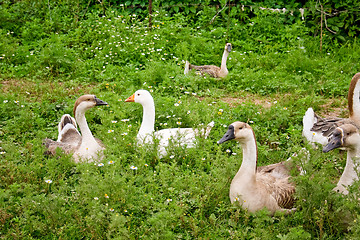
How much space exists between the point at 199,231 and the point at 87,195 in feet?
3.94

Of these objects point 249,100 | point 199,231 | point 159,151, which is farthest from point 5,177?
point 249,100

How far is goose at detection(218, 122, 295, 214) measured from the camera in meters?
4.45

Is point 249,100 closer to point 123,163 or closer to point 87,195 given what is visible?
point 123,163

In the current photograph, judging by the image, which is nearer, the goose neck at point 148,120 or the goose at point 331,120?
the goose neck at point 148,120

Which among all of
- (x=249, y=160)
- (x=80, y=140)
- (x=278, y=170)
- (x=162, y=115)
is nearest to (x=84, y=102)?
(x=80, y=140)

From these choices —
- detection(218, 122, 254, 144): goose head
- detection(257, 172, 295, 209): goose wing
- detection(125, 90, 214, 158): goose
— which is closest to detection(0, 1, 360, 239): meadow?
detection(125, 90, 214, 158): goose

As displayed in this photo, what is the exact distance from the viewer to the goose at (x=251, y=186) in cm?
445

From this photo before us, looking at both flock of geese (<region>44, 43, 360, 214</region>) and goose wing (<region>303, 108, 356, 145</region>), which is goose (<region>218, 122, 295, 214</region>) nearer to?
flock of geese (<region>44, 43, 360, 214</region>)

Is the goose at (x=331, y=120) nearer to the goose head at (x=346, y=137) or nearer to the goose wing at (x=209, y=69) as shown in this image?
the goose head at (x=346, y=137)

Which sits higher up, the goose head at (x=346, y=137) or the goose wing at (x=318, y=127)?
the goose head at (x=346, y=137)

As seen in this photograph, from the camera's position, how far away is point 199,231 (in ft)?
14.3

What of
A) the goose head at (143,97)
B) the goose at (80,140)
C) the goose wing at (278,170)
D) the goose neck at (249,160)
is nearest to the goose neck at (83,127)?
the goose at (80,140)

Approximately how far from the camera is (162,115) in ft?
21.2

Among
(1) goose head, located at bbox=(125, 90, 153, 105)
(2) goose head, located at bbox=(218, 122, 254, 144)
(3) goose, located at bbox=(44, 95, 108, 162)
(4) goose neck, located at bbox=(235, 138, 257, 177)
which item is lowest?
(3) goose, located at bbox=(44, 95, 108, 162)
